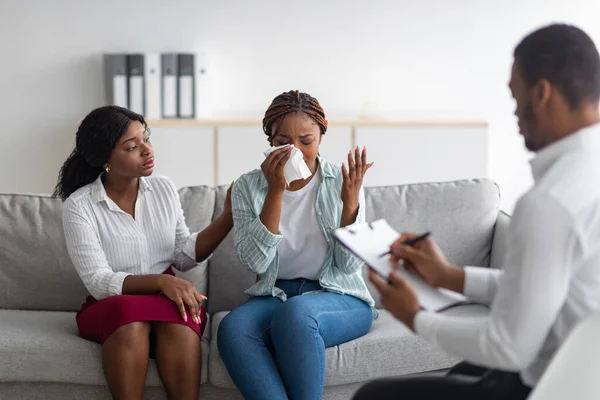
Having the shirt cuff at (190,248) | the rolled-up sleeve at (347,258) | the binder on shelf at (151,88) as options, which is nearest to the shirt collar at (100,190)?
the shirt cuff at (190,248)

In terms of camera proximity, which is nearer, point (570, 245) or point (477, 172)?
point (570, 245)

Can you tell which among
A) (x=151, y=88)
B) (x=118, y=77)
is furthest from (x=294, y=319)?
(x=118, y=77)

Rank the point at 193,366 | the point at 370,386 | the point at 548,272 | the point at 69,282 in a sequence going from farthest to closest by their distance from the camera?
the point at 69,282 → the point at 193,366 → the point at 370,386 → the point at 548,272

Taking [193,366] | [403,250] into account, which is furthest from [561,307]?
[193,366]

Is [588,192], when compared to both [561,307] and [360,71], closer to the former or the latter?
[561,307]

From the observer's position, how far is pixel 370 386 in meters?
1.71

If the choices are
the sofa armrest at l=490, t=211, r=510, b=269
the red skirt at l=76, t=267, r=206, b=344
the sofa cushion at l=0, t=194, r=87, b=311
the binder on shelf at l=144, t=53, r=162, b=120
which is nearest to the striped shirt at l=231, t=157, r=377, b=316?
the red skirt at l=76, t=267, r=206, b=344

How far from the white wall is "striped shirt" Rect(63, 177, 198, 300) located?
2436 mm

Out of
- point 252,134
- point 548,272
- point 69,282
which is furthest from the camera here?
point 252,134

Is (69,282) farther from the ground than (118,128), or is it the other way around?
(118,128)

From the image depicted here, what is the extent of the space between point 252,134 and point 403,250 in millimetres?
3092

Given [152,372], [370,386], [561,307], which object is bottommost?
[152,372]

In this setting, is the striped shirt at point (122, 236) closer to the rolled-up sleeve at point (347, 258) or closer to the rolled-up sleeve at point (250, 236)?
the rolled-up sleeve at point (250, 236)

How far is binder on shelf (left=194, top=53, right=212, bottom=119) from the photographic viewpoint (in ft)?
15.8
